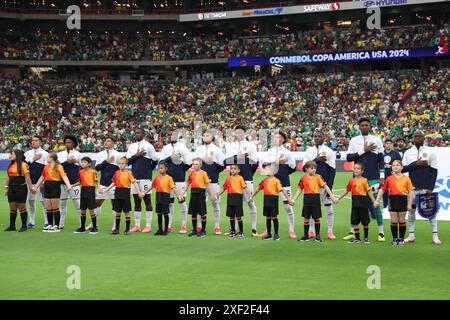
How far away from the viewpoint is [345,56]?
2127 inches

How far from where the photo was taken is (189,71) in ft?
216

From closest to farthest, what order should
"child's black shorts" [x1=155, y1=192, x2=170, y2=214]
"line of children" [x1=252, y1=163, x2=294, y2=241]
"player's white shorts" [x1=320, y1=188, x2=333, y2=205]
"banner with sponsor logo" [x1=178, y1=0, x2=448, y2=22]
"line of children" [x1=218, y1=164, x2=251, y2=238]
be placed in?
"line of children" [x1=252, y1=163, x2=294, y2=241]
"player's white shorts" [x1=320, y1=188, x2=333, y2=205]
"line of children" [x1=218, y1=164, x2=251, y2=238]
"child's black shorts" [x1=155, y1=192, x2=170, y2=214]
"banner with sponsor logo" [x1=178, y1=0, x2=448, y2=22]

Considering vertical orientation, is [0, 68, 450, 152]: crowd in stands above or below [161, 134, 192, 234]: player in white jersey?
above

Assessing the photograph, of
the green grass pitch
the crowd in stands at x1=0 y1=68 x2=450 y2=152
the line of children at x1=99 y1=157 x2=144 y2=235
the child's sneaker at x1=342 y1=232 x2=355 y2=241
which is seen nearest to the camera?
the green grass pitch

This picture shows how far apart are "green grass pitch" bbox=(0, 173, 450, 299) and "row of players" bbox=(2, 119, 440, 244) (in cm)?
80

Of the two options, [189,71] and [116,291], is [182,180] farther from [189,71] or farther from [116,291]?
[189,71]

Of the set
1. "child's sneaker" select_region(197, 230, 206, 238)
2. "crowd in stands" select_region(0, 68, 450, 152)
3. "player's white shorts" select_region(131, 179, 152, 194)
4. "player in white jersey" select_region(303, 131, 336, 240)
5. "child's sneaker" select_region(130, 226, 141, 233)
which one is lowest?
"child's sneaker" select_region(197, 230, 206, 238)

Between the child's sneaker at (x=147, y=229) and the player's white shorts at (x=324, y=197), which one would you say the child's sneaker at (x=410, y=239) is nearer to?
the player's white shorts at (x=324, y=197)

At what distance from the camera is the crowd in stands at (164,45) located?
56.9m

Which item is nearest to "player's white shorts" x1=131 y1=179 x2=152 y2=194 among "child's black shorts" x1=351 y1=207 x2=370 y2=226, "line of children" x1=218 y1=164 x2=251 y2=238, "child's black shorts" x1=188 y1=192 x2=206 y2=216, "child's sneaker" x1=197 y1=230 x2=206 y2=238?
"child's black shorts" x1=188 y1=192 x2=206 y2=216

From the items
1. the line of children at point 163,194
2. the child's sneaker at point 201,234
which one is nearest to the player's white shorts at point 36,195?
the line of children at point 163,194

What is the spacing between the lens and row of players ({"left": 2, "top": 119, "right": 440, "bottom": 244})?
1567 cm

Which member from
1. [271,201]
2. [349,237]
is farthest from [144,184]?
[349,237]

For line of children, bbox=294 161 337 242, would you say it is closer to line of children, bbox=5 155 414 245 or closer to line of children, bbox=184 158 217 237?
line of children, bbox=5 155 414 245
